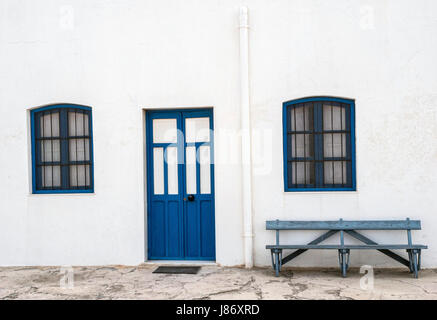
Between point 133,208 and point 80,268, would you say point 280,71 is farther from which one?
point 80,268

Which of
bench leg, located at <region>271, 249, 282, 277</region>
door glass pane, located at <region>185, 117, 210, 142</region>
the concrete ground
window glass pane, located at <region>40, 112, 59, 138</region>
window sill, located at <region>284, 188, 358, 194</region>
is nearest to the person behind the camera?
the concrete ground

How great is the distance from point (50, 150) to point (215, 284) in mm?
3653

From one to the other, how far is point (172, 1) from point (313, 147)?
323 cm

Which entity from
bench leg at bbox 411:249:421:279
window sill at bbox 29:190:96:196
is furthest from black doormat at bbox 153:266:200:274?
bench leg at bbox 411:249:421:279

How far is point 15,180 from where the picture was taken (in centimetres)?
699

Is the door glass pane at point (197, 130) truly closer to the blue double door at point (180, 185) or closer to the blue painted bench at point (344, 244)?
the blue double door at point (180, 185)

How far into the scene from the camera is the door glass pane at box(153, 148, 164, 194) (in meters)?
6.88

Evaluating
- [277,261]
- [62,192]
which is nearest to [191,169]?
[277,261]

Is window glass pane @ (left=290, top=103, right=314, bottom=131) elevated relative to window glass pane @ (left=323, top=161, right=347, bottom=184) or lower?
elevated

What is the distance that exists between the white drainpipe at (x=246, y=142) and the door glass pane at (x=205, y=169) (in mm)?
633

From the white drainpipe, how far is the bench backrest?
0.36 metres

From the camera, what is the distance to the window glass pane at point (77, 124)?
6.95 meters

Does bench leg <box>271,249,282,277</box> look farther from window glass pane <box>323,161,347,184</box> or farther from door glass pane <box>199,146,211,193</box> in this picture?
door glass pane <box>199,146,211,193</box>

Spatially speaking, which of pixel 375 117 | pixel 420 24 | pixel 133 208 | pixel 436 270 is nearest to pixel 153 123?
pixel 133 208
